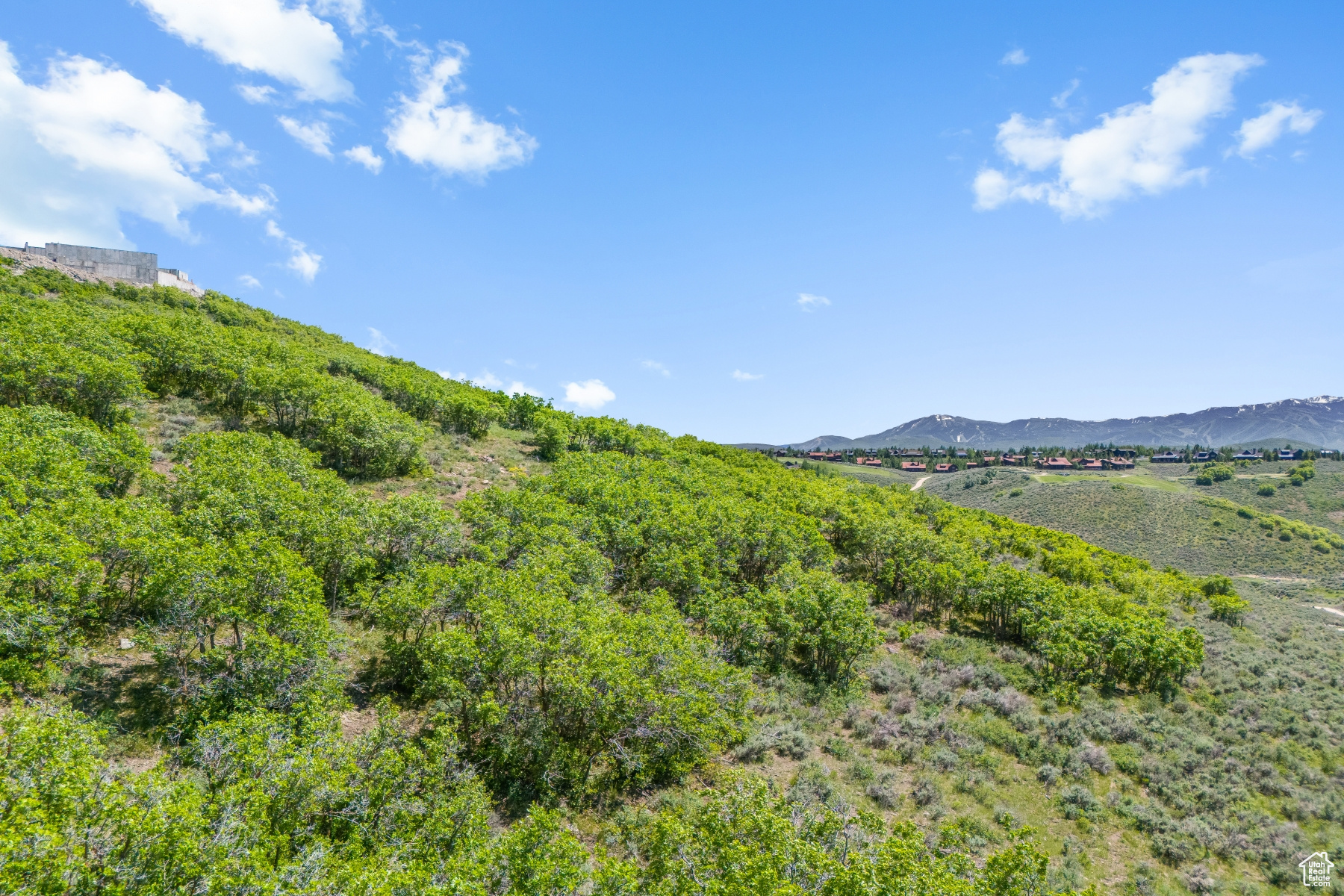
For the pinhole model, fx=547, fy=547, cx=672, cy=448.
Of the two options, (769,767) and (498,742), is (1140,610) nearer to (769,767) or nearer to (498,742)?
(769,767)

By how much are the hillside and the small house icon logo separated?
58 centimetres

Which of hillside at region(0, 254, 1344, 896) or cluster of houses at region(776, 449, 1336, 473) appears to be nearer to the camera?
hillside at region(0, 254, 1344, 896)

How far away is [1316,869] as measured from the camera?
1772cm

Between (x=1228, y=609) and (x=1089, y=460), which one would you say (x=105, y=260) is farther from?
(x=1089, y=460)

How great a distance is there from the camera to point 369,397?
1633 inches

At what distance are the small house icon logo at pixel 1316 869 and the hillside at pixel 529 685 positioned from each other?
58 cm

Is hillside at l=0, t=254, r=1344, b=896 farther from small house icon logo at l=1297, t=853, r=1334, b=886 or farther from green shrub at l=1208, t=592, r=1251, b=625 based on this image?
green shrub at l=1208, t=592, r=1251, b=625

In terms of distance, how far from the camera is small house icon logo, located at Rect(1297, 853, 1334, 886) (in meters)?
17.4

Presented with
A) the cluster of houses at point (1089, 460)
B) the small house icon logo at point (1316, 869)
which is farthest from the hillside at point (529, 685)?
the cluster of houses at point (1089, 460)

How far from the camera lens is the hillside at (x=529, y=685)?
396 inches

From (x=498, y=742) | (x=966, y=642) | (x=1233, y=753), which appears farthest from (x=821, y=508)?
(x=498, y=742)

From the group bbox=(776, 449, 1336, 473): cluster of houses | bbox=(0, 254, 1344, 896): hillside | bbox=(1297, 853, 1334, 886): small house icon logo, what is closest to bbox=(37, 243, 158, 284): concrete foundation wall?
bbox=(0, 254, 1344, 896): hillside

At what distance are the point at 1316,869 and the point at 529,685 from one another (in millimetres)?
26006

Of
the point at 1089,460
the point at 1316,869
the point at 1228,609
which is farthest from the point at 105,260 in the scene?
the point at 1089,460
